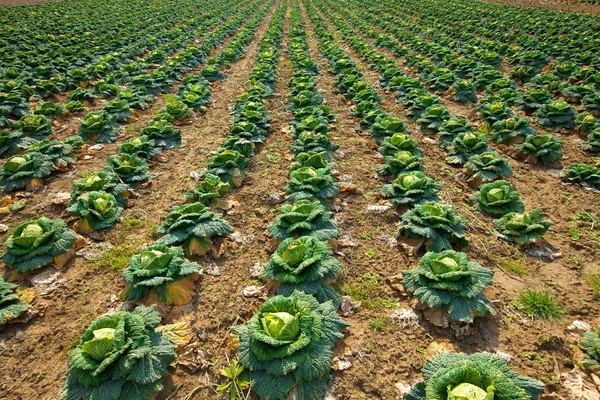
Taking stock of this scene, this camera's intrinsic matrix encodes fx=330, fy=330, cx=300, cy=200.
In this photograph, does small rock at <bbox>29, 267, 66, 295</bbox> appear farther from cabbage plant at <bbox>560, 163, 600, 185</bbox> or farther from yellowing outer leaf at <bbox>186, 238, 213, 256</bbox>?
cabbage plant at <bbox>560, 163, 600, 185</bbox>

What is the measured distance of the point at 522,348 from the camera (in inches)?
153

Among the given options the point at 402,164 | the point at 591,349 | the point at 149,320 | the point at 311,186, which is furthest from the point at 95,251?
the point at 591,349

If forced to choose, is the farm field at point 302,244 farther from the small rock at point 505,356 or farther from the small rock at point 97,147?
the small rock at point 97,147

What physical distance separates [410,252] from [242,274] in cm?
266

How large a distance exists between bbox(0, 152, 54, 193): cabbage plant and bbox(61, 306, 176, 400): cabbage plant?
495cm

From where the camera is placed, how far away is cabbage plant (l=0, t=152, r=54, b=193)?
673cm

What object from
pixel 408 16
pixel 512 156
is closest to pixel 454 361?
pixel 512 156

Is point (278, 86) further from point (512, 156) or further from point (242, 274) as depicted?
point (242, 274)

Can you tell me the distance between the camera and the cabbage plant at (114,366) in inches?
131

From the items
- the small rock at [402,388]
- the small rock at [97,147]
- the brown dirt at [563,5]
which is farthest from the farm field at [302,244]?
the brown dirt at [563,5]

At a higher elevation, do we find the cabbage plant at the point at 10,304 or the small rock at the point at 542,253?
the cabbage plant at the point at 10,304

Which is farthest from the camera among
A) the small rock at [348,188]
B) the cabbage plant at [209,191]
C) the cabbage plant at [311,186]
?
the small rock at [348,188]

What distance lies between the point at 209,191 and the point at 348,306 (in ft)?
11.0

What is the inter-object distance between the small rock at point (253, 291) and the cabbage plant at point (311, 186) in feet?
5.90
